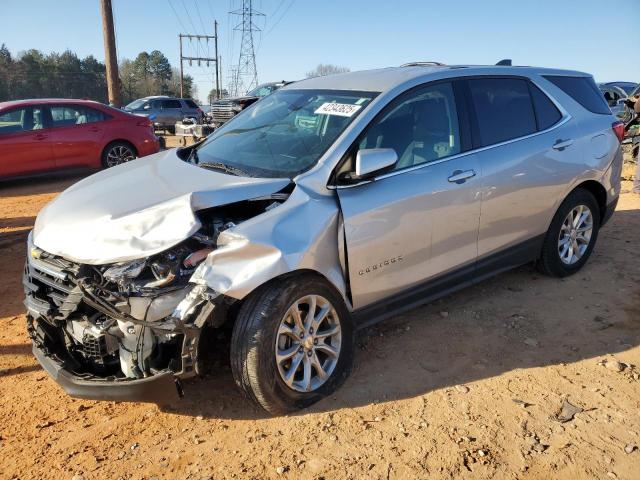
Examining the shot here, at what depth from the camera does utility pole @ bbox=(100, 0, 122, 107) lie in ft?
57.2

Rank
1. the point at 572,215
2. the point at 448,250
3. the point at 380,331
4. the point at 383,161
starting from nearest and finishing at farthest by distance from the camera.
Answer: the point at 383,161
the point at 448,250
the point at 380,331
the point at 572,215

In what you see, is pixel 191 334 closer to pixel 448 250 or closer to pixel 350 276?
pixel 350 276

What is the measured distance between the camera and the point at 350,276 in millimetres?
3146

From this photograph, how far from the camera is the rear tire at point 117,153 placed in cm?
1048

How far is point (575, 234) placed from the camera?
4852 mm

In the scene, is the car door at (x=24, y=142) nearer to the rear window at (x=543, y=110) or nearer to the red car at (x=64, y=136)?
the red car at (x=64, y=136)

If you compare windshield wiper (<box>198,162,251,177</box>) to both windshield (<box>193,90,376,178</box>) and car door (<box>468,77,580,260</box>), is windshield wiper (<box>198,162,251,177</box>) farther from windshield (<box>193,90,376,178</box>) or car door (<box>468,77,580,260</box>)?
car door (<box>468,77,580,260</box>)

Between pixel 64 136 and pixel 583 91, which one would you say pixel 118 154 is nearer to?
pixel 64 136

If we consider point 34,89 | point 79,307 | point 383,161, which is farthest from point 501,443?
point 34,89

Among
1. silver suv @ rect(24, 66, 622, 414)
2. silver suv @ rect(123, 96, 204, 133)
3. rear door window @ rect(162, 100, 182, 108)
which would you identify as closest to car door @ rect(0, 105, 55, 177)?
silver suv @ rect(24, 66, 622, 414)

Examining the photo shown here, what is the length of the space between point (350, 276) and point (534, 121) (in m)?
2.32

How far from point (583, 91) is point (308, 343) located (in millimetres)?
3675

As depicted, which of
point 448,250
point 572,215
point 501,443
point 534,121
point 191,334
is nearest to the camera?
point 191,334

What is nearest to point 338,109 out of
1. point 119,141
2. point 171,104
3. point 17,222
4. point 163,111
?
point 17,222
